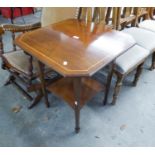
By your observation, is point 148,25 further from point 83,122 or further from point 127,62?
point 83,122

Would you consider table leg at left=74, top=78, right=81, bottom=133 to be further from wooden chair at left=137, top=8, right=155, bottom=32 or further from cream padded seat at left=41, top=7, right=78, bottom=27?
wooden chair at left=137, top=8, right=155, bottom=32

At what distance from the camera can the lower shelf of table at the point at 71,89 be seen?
62.6 inches

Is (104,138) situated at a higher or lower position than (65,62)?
lower

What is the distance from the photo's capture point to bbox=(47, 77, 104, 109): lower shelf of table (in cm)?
159

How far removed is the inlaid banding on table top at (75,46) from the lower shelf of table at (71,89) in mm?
375

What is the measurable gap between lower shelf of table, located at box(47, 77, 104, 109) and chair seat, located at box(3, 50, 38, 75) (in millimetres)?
235

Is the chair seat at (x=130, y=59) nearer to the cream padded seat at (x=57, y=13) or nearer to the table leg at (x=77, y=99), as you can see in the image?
the table leg at (x=77, y=99)

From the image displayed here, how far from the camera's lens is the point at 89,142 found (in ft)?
5.07

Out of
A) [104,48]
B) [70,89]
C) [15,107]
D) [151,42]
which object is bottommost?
[15,107]

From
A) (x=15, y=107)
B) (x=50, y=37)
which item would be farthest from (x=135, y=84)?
(x=15, y=107)

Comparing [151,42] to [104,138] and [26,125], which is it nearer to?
[104,138]

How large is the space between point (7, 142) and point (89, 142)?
0.65 m

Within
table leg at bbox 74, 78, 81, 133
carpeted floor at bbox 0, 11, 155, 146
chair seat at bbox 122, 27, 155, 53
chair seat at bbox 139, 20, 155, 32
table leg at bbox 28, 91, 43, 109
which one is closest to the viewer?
table leg at bbox 74, 78, 81, 133

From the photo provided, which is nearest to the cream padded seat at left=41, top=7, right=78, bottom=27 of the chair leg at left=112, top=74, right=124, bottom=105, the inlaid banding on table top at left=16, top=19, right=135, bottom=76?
the inlaid banding on table top at left=16, top=19, right=135, bottom=76
